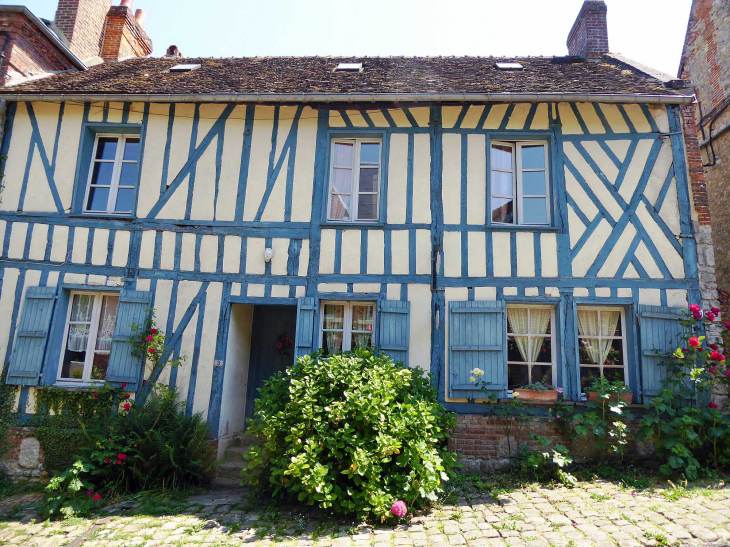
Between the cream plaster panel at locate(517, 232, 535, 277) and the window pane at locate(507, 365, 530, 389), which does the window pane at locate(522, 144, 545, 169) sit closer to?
the cream plaster panel at locate(517, 232, 535, 277)

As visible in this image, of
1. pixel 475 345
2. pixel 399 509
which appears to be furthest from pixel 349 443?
pixel 475 345

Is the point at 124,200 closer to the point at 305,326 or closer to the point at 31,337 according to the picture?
the point at 31,337

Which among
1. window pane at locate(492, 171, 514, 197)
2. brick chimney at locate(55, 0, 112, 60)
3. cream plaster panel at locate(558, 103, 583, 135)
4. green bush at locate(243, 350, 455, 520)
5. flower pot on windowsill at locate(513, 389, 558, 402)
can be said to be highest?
brick chimney at locate(55, 0, 112, 60)

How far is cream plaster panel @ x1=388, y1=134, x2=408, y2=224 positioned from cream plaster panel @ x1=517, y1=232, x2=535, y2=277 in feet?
4.85

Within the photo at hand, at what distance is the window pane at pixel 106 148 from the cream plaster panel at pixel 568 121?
6.03m

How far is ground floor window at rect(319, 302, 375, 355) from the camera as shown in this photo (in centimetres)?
595

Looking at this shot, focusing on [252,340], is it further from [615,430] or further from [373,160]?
[615,430]

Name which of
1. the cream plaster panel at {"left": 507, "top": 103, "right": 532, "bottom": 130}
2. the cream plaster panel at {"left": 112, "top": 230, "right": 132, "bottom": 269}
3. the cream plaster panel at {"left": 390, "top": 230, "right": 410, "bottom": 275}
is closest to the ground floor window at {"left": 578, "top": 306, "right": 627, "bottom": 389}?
the cream plaster panel at {"left": 390, "top": 230, "right": 410, "bottom": 275}

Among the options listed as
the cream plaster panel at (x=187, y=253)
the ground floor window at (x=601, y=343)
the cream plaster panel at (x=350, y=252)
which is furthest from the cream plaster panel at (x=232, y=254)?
the ground floor window at (x=601, y=343)

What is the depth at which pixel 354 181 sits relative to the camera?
6305 mm

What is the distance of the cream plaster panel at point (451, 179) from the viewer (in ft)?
19.7

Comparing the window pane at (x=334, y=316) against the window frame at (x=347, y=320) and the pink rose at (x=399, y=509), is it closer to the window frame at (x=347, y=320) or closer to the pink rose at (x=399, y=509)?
the window frame at (x=347, y=320)

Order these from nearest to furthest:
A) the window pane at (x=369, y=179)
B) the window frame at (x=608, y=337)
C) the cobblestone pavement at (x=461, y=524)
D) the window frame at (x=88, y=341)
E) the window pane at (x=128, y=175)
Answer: the cobblestone pavement at (x=461, y=524)
the window frame at (x=608, y=337)
the window frame at (x=88, y=341)
the window pane at (x=369, y=179)
the window pane at (x=128, y=175)

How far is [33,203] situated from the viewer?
20.4 feet
